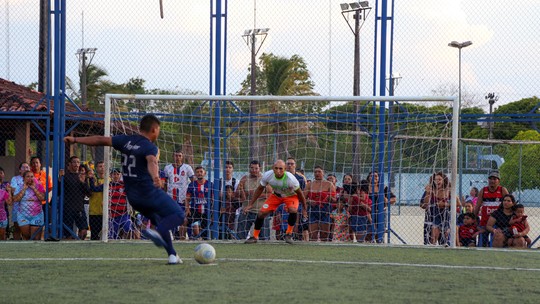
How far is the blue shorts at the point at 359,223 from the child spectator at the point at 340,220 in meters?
0.11

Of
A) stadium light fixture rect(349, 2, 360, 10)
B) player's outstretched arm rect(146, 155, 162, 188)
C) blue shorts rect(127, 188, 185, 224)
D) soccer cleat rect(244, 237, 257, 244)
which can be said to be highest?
stadium light fixture rect(349, 2, 360, 10)

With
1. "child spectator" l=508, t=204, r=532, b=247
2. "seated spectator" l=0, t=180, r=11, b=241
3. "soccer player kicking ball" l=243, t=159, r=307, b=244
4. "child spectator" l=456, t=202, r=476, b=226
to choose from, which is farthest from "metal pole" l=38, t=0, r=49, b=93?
"child spectator" l=508, t=204, r=532, b=247

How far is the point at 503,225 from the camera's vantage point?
1492 cm

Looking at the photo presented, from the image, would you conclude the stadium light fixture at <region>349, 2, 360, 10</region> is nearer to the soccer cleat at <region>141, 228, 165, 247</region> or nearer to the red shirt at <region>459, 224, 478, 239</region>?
the red shirt at <region>459, 224, 478, 239</region>

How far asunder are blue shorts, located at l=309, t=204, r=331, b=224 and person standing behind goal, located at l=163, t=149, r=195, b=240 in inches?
92.9

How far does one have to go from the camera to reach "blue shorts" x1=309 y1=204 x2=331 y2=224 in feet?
50.9

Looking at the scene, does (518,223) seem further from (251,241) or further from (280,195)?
(251,241)

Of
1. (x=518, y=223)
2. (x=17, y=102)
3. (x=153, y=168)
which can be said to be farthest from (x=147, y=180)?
(x=17, y=102)

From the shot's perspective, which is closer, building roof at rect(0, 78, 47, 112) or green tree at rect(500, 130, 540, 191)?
building roof at rect(0, 78, 47, 112)

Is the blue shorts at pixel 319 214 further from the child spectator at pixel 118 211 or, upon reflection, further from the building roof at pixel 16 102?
the building roof at pixel 16 102

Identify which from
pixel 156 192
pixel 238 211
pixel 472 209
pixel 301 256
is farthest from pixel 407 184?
pixel 156 192

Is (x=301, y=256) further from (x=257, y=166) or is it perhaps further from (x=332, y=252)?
(x=257, y=166)

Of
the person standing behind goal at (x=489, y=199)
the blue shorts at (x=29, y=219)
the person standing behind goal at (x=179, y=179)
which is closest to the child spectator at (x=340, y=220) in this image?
the person standing behind goal at (x=489, y=199)

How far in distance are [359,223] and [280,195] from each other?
1953mm
